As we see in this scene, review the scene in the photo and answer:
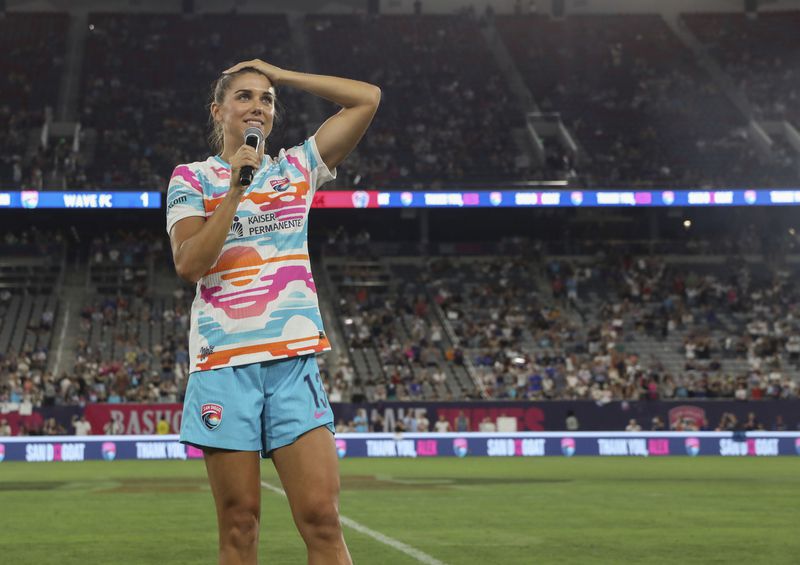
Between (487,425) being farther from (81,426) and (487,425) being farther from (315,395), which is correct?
(315,395)

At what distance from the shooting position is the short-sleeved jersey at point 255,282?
4637mm

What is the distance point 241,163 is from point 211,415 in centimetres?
93

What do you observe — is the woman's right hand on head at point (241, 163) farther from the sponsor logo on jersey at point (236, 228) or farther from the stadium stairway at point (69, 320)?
the stadium stairway at point (69, 320)

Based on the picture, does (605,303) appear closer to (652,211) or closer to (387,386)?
(652,211)

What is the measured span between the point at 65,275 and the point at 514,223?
16.2 m

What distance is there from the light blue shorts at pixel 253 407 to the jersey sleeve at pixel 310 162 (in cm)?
72

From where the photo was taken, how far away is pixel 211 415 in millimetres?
4602

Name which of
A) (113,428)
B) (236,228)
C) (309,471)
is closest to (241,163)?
(236,228)

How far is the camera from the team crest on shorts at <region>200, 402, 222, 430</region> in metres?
4.59

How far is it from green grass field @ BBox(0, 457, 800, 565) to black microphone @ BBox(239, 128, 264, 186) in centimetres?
531

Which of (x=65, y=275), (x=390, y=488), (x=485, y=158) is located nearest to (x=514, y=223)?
(x=485, y=158)

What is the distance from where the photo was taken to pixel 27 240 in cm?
4456

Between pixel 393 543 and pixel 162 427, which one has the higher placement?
pixel 162 427

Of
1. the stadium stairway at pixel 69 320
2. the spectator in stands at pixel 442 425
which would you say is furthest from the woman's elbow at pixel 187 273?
the stadium stairway at pixel 69 320
